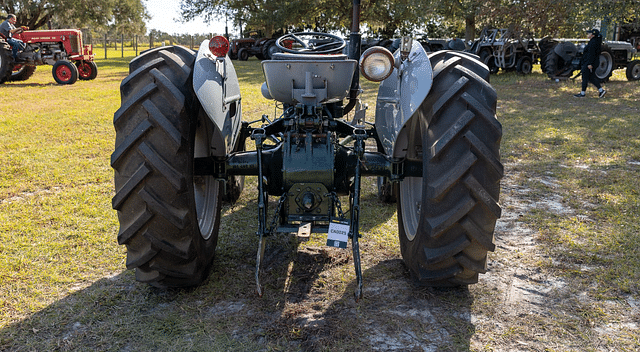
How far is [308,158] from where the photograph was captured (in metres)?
3.25

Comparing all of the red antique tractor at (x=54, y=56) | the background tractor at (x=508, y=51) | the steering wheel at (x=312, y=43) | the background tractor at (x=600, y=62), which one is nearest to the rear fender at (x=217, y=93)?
the steering wheel at (x=312, y=43)

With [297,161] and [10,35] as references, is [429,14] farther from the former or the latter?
[297,161]

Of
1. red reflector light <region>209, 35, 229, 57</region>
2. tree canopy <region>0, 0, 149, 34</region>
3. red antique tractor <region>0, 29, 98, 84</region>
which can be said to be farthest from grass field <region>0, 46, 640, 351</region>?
tree canopy <region>0, 0, 149, 34</region>

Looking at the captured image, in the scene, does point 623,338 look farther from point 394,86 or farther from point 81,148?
point 81,148

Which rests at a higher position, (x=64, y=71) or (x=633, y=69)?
(x=633, y=69)

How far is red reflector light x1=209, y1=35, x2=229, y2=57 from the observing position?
3.28 meters

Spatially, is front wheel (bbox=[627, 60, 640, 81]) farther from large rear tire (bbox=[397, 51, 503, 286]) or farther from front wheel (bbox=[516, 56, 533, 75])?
large rear tire (bbox=[397, 51, 503, 286])

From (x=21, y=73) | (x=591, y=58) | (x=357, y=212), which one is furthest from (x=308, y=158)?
(x=21, y=73)

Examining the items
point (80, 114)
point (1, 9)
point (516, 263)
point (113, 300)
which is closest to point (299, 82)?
point (113, 300)

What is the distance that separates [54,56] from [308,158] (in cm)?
1674

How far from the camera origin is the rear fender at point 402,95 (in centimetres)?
307

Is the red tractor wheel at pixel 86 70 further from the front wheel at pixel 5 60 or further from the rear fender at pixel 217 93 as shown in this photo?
the rear fender at pixel 217 93

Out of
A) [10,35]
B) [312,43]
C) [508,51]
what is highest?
[508,51]

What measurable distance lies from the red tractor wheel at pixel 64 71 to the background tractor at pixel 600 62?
15.5 m
